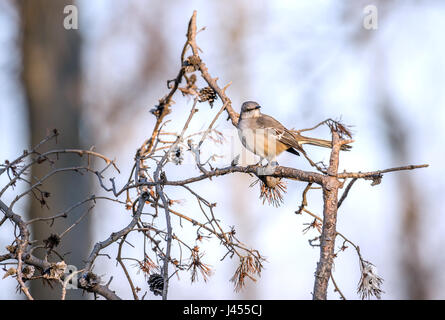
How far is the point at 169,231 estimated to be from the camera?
1.73m

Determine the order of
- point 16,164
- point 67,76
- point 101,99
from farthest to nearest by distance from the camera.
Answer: point 101,99 < point 67,76 < point 16,164

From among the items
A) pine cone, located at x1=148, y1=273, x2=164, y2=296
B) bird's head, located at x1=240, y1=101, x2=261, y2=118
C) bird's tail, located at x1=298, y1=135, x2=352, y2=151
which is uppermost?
bird's head, located at x1=240, y1=101, x2=261, y2=118

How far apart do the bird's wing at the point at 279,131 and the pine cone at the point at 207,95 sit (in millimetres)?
728

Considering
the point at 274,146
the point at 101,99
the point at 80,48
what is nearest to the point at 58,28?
the point at 80,48

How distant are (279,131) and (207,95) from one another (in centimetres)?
105

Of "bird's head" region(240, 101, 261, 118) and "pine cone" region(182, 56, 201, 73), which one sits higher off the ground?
"bird's head" region(240, 101, 261, 118)

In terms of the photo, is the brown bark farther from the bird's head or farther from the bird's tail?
the bird's tail

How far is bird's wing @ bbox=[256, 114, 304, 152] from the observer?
299 cm

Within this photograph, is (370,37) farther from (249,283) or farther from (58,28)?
(58,28)

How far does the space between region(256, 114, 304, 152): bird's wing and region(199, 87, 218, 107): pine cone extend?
728 millimetres

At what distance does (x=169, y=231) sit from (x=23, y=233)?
0.48m

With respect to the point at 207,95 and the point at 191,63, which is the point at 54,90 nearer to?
the point at 207,95

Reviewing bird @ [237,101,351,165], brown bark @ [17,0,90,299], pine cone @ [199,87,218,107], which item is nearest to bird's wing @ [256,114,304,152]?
bird @ [237,101,351,165]

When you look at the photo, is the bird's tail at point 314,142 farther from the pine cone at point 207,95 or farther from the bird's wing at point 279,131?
the pine cone at point 207,95
